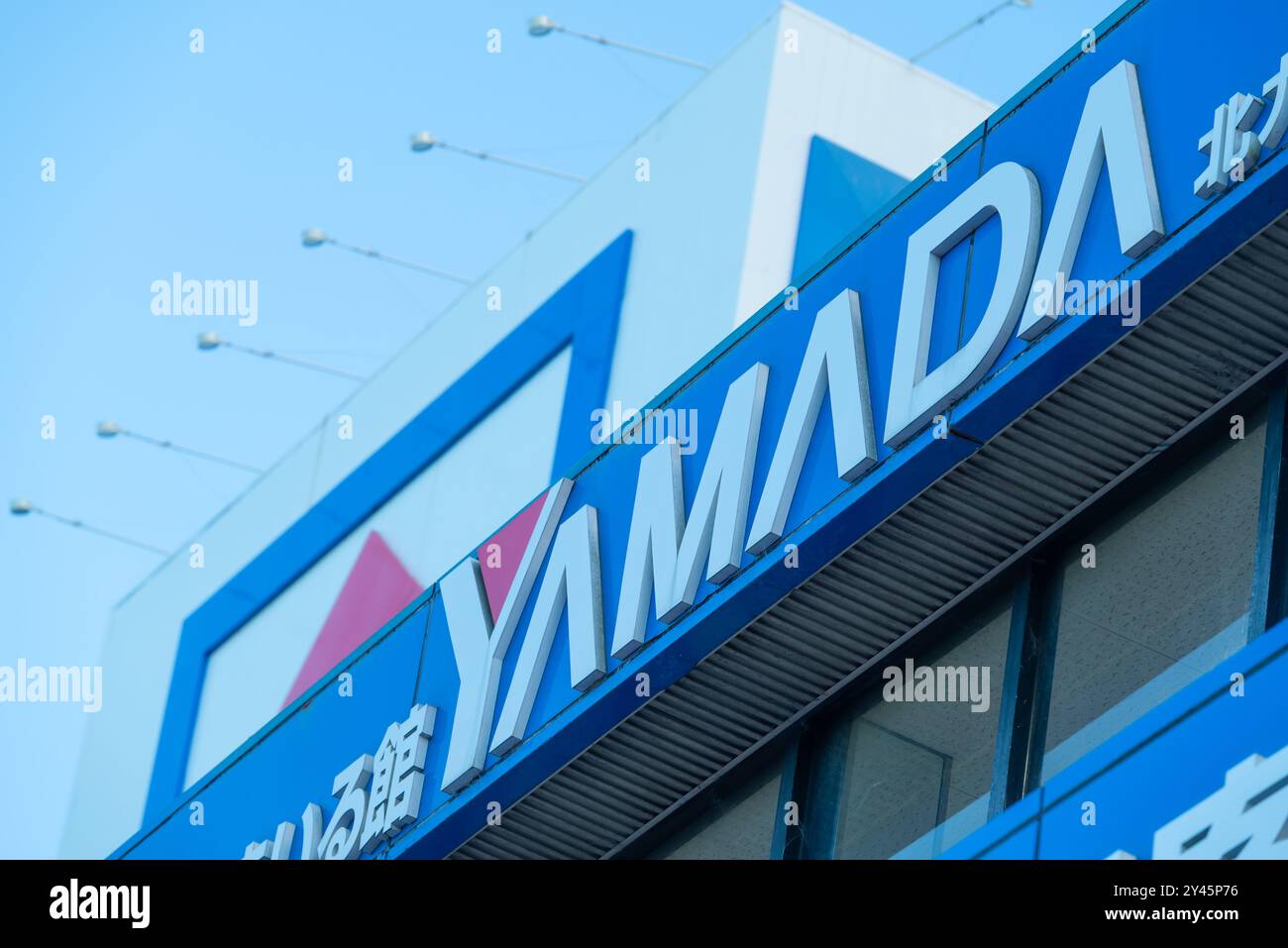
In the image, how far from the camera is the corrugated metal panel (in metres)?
9.00

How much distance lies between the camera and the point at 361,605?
20.4 metres

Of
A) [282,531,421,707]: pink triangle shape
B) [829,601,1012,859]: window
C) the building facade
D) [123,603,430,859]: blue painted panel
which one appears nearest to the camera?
the building facade

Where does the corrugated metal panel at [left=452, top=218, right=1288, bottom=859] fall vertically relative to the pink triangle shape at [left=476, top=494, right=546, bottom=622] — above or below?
below

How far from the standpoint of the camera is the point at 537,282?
19.5 metres

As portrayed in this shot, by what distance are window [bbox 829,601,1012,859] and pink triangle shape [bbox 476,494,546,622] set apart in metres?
2.33

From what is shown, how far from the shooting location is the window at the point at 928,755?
9914 mm

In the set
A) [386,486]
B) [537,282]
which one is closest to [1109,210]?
[537,282]

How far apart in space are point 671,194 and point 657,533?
24.3ft

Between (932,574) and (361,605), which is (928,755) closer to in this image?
(932,574)
